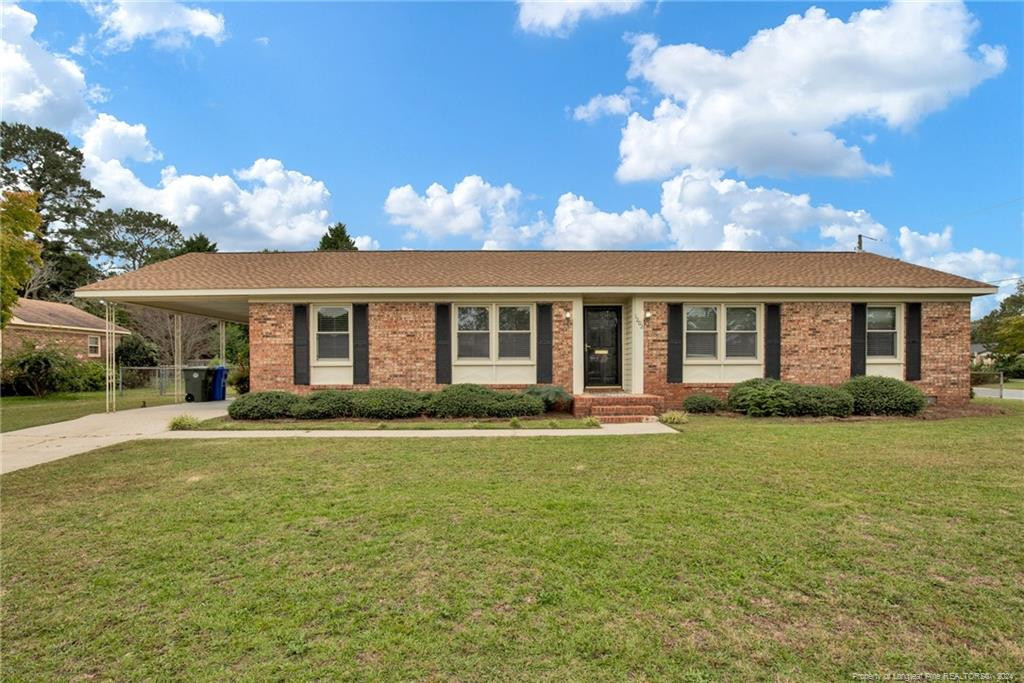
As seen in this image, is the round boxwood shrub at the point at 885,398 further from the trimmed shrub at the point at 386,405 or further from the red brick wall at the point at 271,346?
the red brick wall at the point at 271,346

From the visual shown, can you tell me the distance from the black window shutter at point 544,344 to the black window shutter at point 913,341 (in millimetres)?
8965

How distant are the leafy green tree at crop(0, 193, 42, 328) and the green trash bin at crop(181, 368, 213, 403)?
5898mm

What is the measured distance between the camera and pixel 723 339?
12.3m

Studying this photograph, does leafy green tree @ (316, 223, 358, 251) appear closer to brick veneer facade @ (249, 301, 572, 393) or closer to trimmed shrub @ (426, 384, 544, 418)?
brick veneer facade @ (249, 301, 572, 393)

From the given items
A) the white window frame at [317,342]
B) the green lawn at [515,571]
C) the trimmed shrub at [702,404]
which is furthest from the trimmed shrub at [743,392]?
the white window frame at [317,342]

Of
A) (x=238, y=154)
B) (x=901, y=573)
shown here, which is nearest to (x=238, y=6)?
(x=238, y=154)

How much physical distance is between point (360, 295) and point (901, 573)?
35.9 ft

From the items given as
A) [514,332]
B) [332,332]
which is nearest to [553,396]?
[514,332]

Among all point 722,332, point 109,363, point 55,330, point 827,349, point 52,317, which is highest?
point 52,317

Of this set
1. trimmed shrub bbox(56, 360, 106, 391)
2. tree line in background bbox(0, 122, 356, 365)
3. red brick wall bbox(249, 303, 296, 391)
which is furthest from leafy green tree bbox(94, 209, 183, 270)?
red brick wall bbox(249, 303, 296, 391)

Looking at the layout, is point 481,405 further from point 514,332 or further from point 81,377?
point 81,377

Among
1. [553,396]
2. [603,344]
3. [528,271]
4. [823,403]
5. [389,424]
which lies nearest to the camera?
[389,424]

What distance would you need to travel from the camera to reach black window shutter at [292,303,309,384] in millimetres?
12180

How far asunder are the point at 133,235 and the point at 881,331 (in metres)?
51.7
